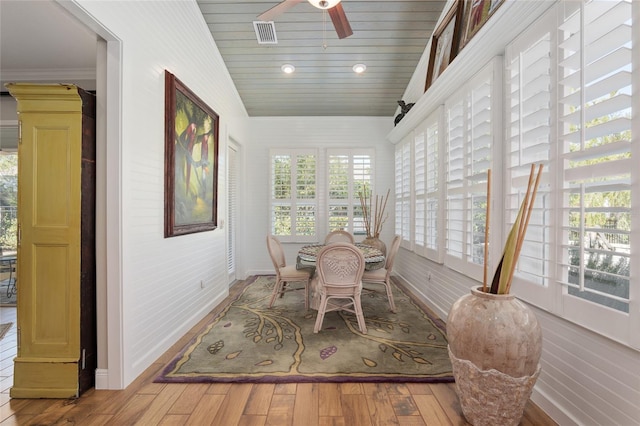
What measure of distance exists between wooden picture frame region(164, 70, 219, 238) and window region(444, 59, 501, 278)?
276 centimetres

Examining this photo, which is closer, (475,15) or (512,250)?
(512,250)

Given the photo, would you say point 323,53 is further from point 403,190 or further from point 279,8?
point 403,190

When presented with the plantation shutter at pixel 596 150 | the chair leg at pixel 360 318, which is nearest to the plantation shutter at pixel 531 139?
the plantation shutter at pixel 596 150

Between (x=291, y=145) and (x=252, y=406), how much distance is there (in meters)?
4.66

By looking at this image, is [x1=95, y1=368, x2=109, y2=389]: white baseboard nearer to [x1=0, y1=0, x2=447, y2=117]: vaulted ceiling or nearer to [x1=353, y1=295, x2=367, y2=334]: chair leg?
[x1=353, y1=295, x2=367, y2=334]: chair leg

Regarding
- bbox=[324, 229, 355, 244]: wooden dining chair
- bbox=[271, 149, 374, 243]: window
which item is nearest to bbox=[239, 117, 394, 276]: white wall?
bbox=[271, 149, 374, 243]: window

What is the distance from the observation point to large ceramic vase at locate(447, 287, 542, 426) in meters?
1.61

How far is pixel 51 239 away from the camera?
2.08 m

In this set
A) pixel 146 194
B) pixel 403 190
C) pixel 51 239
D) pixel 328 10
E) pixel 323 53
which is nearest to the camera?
pixel 51 239

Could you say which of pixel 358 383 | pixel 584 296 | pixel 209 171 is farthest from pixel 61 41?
pixel 584 296

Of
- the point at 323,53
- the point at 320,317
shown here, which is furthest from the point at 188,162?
the point at 323,53

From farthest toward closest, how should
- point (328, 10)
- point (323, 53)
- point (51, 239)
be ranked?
1. point (323, 53)
2. point (328, 10)
3. point (51, 239)

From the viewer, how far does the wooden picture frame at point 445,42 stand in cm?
327

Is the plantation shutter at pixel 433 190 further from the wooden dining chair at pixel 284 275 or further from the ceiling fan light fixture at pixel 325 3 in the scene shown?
the ceiling fan light fixture at pixel 325 3
